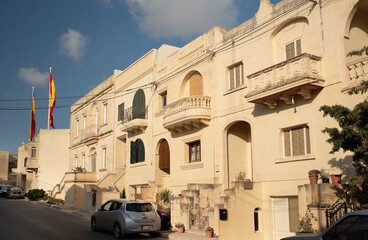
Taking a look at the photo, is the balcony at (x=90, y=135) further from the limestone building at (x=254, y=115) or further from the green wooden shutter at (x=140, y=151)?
the limestone building at (x=254, y=115)

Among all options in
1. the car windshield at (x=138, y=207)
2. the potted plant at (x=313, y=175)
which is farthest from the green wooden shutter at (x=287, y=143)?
the car windshield at (x=138, y=207)

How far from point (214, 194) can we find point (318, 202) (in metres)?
6.58

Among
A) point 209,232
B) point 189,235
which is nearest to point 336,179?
point 209,232

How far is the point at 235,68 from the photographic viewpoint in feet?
64.9

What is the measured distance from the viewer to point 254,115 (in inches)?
707

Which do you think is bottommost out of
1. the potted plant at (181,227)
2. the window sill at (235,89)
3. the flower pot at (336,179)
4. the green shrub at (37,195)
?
the potted plant at (181,227)

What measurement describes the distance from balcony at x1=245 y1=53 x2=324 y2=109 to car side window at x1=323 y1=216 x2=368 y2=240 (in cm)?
878

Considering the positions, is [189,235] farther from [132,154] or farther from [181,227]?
[132,154]

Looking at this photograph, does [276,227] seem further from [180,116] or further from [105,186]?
[105,186]

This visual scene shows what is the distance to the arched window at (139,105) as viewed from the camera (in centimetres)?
Result: 2752

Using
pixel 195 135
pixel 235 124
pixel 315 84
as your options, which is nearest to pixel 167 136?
pixel 195 135

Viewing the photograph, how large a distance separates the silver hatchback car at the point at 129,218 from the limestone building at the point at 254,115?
2.39 m

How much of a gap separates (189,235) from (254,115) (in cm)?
628

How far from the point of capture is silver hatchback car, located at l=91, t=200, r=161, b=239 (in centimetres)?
1551
